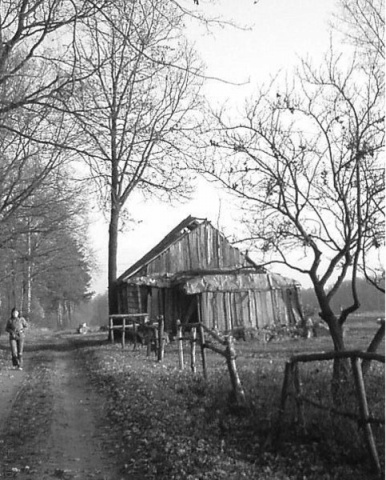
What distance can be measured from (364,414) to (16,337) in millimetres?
13701

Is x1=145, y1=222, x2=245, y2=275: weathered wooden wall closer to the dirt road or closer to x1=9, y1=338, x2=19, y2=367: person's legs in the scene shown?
x1=9, y1=338, x2=19, y2=367: person's legs

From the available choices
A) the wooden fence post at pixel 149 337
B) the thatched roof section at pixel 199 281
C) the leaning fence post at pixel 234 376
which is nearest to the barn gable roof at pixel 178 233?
the thatched roof section at pixel 199 281

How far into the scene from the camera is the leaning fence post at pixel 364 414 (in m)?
6.21

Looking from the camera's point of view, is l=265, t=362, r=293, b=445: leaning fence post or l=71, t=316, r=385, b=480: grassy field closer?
l=71, t=316, r=385, b=480: grassy field

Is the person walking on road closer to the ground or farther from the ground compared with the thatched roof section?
closer to the ground

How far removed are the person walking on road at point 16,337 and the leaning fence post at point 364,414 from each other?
43.5 feet

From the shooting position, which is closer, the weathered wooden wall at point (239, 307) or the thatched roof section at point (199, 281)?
the weathered wooden wall at point (239, 307)

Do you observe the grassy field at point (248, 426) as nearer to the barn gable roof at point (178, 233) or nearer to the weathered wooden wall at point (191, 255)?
the weathered wooden wall at point (191, 255)

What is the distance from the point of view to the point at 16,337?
18172mm

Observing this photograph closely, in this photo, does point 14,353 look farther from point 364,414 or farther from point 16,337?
point 364,414

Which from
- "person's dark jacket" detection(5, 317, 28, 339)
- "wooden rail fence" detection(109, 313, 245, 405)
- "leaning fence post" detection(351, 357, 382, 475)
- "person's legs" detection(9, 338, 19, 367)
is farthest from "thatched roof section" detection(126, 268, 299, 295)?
"leaning fence post" detection(351, 357, 382, 475)

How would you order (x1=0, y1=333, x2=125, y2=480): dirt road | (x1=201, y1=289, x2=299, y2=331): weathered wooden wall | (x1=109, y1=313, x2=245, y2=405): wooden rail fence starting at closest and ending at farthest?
(x1=0, y1=333, x2=125, y2=480): dirt road
(x1=109, y1=313, x2=245, y2=405): wooden rail fence
(x1=201, y1=289, x2=299, y2=331): weathered wooden wall

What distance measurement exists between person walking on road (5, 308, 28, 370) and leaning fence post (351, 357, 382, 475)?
43.5ft

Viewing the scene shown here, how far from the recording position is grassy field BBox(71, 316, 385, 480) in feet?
21.6
